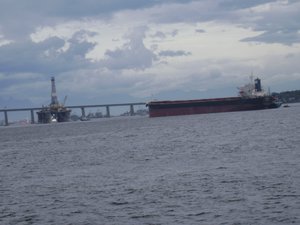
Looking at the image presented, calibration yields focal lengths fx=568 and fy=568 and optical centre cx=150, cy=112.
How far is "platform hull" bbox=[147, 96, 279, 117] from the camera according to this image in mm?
141500

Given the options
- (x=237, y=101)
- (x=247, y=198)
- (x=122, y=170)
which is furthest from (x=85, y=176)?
(x=237, y=101)

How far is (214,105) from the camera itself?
14362 cm

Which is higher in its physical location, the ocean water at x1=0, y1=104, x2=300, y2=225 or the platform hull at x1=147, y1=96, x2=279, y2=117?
the platform hull at x1=147, y1=96, x2=279, y2=117

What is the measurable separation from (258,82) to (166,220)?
13594cm

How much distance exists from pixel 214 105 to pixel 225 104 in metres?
3.10

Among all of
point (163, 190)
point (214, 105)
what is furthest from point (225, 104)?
point (163, 190)

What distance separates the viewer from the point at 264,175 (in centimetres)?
2762

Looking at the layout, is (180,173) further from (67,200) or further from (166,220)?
(166,220)

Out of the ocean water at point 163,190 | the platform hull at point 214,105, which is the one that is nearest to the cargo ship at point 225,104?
the platform hull at point 214,105

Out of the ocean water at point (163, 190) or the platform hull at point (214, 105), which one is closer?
the ocean water at point (163, 190)

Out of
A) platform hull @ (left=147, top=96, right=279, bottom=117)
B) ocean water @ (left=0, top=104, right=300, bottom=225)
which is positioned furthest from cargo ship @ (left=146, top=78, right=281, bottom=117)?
ocean water @ (left=0, top=104, right=300, bottom=225)

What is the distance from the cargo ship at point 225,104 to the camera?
465 feet

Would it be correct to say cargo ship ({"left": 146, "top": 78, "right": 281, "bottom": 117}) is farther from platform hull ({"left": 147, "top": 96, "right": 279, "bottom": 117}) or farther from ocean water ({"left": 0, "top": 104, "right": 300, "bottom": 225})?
ocean water ({"left": 0, "top": 104, "right": 300, "bottom": 225})

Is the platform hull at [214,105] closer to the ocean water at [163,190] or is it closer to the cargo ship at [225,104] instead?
the cargo ship at [225,104]
